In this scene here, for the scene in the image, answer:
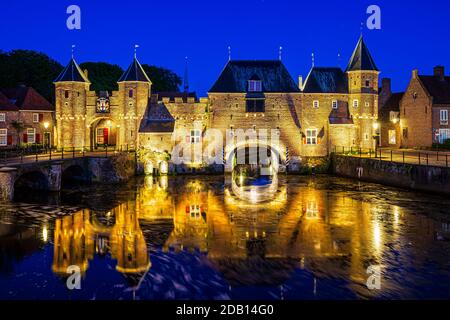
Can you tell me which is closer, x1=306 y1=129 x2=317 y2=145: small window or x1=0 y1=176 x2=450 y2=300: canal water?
x1=0 y1=176 x2=450 y2=300: canal water

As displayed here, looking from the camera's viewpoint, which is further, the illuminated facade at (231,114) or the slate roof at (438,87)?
the slate roof at (438,87)

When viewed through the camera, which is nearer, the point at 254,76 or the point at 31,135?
the point at 254,76

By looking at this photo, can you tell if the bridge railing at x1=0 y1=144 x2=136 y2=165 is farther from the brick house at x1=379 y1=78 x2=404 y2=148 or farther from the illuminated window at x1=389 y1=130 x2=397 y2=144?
the illuminated window at x1=389 y1=130 x2=397 y2=144

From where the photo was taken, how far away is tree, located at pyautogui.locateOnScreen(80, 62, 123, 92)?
60.0 metres

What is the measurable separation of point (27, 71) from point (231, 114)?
3042cm

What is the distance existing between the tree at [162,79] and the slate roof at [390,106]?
31.6 metres

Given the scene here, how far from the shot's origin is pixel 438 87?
42.5 m

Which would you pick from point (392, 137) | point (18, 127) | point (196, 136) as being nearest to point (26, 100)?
point (18, 127)

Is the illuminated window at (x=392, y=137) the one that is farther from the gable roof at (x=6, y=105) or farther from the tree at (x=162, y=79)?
the gable roof at (x=6, y=105)

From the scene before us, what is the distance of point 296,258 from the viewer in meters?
14.5

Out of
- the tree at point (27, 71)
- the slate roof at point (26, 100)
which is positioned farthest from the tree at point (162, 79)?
the slate roof at point (26, 100)

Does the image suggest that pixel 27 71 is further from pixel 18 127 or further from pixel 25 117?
pixel 18 127

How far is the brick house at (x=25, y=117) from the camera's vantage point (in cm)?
4266

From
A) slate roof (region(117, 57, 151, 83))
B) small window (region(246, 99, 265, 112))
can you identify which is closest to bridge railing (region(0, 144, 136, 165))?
slate roof (region(117, 57, 151, 83))
